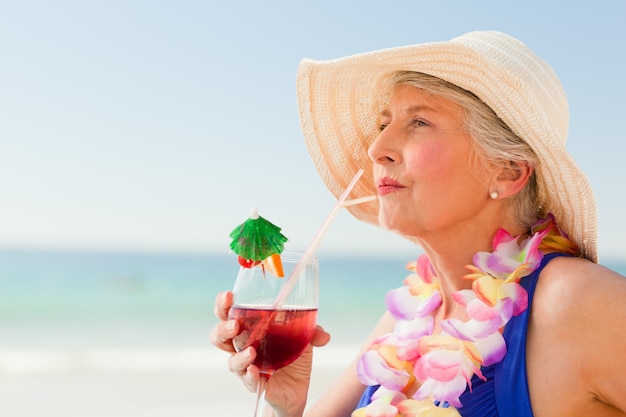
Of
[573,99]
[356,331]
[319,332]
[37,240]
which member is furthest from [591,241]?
[37,240]

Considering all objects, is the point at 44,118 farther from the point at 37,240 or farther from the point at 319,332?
the point at 319,332

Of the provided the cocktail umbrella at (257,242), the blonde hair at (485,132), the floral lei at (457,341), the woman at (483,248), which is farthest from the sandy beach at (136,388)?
the cocktail umbrella at (257,242)

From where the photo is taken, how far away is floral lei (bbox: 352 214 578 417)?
1988 mm

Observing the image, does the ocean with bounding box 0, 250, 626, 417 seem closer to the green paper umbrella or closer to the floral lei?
the floral lei

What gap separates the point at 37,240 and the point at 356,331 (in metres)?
19.3

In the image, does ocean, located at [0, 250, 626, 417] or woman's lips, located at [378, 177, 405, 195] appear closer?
woman's lips, located at [378, 177, 405, 195]

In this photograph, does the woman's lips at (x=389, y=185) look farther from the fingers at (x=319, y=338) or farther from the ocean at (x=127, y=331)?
the ocean at (x=127, y=331)

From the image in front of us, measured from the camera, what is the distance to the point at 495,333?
78.8 inches

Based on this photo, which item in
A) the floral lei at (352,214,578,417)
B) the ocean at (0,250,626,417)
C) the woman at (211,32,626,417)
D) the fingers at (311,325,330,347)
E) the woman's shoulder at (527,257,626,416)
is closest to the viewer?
the woman's shoulder at (527,257,626,416)

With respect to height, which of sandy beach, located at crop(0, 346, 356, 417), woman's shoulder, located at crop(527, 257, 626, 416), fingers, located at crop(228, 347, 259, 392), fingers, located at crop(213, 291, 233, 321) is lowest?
woman's shoulder, located at crop(527, 257, 626, 416)

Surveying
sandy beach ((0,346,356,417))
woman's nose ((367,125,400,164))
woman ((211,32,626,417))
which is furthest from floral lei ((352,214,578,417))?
sandy beach ((0,346,356,417))

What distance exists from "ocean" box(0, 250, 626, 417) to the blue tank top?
5.13 metres

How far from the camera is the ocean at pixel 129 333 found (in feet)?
24.9

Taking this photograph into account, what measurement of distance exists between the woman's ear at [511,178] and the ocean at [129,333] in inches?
203
